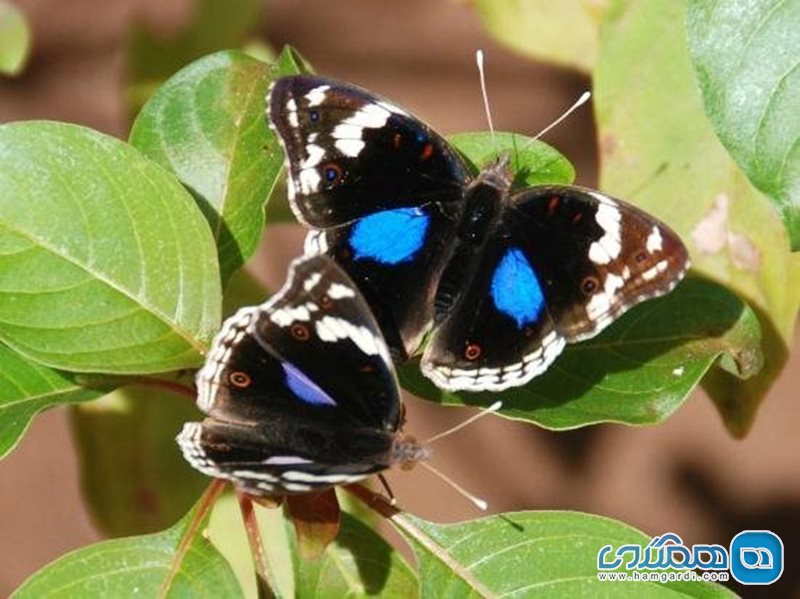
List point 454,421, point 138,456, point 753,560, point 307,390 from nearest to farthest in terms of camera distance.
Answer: point 307,390 < point 753,560 < point 138,456 < point 454,421

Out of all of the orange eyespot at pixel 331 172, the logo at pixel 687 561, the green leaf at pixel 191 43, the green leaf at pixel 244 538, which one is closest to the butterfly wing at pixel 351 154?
the orange eyespot at pixel 331 172

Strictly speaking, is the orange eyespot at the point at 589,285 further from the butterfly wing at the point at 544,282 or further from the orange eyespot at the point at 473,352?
the orange eyespot at the point at 473,352

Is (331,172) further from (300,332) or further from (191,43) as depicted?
(191,43)

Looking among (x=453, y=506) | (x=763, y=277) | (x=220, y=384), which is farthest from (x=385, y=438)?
(x=453, y=506)

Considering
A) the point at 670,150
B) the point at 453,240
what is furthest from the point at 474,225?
the point at 670,150

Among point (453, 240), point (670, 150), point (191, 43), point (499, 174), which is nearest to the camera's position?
point (499, 174)

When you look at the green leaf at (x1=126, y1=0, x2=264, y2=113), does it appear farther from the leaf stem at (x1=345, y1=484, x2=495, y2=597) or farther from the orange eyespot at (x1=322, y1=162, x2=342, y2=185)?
the leaf stem at (x1=345, y1=484, x2=495, y2=597)

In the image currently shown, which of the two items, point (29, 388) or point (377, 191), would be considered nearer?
point (29, 388)
